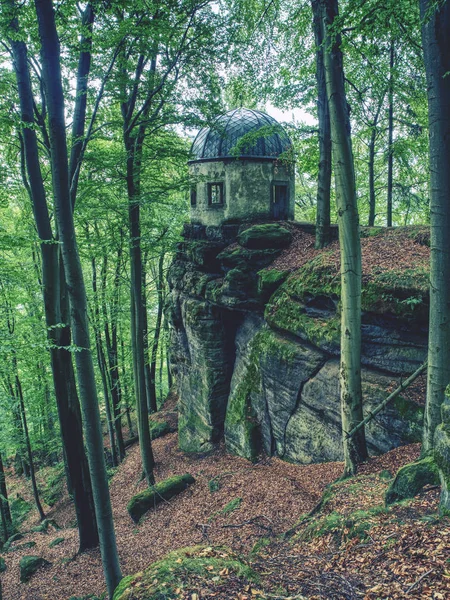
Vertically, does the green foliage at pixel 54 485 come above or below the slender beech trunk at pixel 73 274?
below

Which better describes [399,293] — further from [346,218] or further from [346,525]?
[346,525]

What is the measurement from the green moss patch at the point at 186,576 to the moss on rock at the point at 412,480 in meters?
2.42

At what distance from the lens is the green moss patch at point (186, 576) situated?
3.73 metres

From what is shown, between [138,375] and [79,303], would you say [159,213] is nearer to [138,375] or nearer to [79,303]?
[138,375]

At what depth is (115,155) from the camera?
34.2 ft

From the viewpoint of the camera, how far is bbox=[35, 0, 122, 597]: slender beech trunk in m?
5.90

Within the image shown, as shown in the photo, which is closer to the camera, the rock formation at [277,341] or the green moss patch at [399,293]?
the green moss patch at [399,293]

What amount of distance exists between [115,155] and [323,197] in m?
6.29

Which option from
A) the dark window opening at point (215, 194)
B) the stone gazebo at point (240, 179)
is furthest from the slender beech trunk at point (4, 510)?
the dark window opening at point (215, 194)

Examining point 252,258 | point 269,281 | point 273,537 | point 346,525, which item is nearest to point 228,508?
point 273,537

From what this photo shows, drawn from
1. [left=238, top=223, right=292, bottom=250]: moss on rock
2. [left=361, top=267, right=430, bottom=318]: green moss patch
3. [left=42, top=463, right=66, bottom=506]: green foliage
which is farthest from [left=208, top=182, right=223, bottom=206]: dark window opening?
[left=42, top=463, right=66, bottom=506]: green foliage

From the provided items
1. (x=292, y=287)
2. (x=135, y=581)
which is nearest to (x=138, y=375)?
(x=292, y=287)

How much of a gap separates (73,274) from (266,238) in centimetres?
824

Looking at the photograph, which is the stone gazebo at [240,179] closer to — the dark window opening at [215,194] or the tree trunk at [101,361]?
the dark window opening at [215,194]
